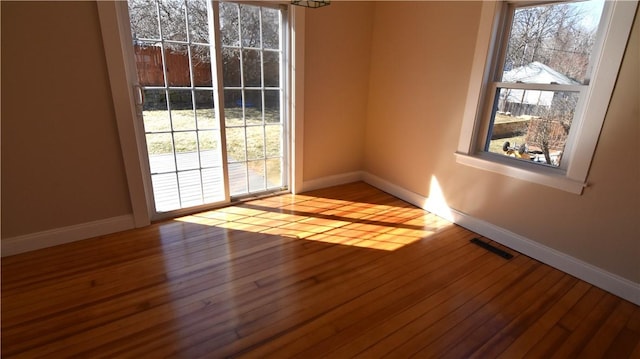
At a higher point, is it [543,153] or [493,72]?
[493,72]

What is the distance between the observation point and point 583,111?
2131 mm

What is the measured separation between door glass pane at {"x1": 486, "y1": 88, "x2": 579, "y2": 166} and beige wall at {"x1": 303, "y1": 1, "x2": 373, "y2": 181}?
1.59 meters

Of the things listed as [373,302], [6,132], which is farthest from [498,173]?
[6,132]

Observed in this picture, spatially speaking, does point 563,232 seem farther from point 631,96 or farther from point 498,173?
point 631,96

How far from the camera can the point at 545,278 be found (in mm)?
2268

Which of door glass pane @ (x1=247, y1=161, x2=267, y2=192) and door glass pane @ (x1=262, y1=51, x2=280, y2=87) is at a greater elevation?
door glass pane @ (x1=262, y1=51, x2=280, y2=87)

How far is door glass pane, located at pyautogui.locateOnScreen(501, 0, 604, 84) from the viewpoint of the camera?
2.12m

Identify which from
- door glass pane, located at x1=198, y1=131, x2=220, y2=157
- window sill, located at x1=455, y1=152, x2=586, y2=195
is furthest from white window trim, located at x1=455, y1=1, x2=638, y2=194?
door glass pane, located at x1=198, y1=131, x2=220, y2=157

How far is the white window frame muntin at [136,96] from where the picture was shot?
7.59ft

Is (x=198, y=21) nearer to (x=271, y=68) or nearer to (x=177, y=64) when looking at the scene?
(x=177, y=64)

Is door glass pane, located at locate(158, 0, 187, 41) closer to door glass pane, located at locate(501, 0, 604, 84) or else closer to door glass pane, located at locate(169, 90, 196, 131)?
door glass pane, located at locate(169, 90, 196, 131)

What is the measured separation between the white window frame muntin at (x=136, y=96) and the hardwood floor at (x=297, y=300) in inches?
14.3

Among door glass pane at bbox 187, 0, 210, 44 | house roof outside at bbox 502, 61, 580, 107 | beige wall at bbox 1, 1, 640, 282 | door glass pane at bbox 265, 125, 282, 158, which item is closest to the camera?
beige wall at bbox 1, 1, 640, 282

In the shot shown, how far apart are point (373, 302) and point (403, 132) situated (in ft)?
6.79
